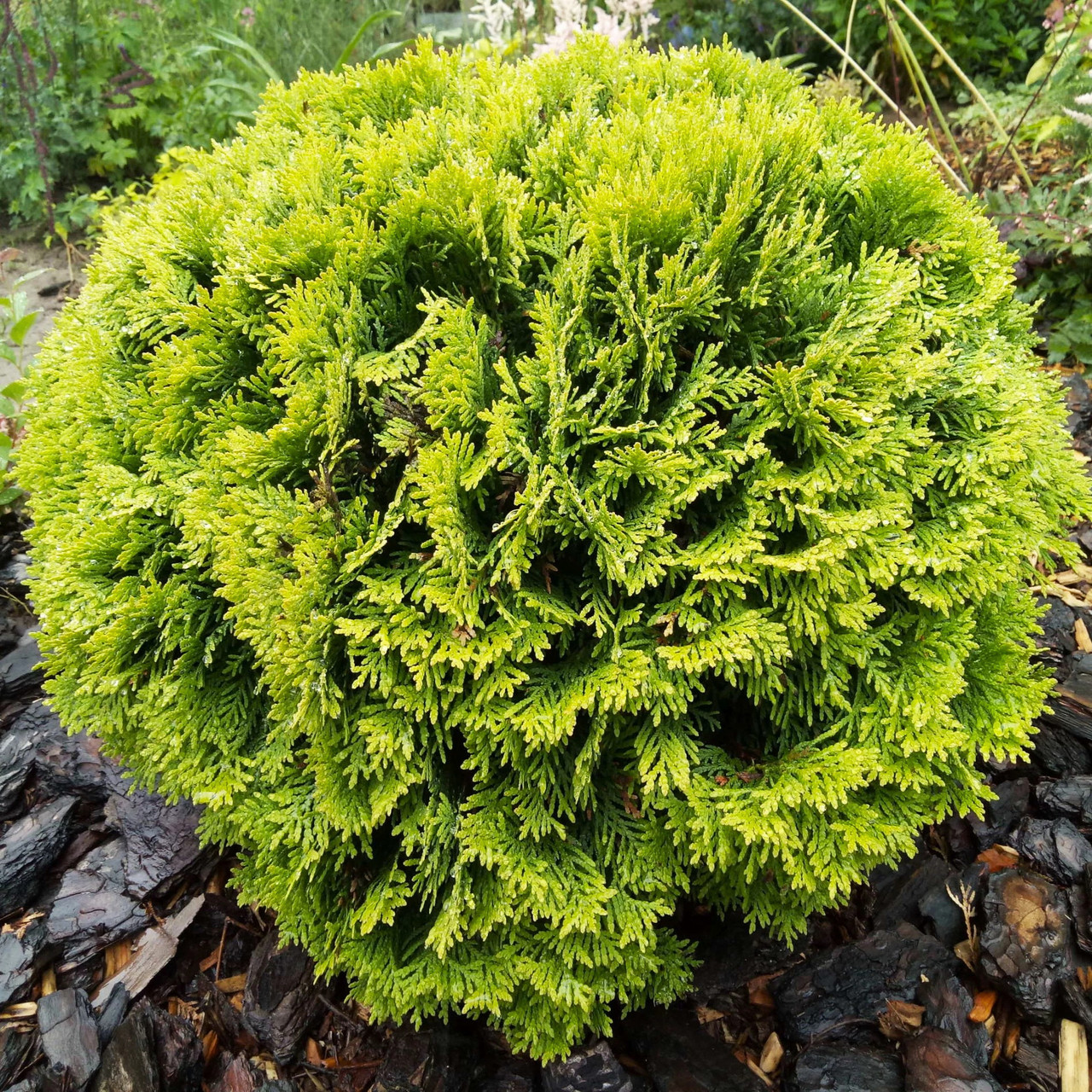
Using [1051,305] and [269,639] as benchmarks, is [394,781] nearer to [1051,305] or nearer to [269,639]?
[269,639]

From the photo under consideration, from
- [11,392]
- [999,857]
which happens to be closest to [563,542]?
[999,857]

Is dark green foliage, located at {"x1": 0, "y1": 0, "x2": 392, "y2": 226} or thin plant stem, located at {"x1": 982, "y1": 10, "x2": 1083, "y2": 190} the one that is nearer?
thin plant stem, located at {"x1": 982, "y1": 10, "x2": 1083, "y2": 190}

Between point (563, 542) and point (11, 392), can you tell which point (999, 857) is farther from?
point (11, 392)

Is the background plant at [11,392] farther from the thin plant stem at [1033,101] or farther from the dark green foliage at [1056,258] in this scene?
the thin plant stem at [1033,101]

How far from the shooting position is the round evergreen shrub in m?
2.07

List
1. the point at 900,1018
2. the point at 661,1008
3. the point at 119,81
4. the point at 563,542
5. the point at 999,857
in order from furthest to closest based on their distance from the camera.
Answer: the point at 119,81
the point at 999,857
the point at 661,1008
the point at 900,1018
the point at 563,542

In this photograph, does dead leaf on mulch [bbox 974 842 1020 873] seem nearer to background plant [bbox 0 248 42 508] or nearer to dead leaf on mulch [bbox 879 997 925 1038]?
dead leaf on mulch [bbox 879 997 925 1038]

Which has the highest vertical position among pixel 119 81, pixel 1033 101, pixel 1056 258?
pixel 119 81

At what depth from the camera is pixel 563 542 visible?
82.7 inches

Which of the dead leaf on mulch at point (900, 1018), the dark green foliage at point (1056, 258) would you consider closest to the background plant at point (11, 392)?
the dead leaf on mulch at point (900, 1018)

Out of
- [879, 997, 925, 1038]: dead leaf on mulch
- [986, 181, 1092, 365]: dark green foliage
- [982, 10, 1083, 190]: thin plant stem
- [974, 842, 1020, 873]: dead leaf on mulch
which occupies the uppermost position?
[982, 10, 1083, 190]: thin plant stem

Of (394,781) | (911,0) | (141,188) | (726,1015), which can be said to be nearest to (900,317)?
(394,781)

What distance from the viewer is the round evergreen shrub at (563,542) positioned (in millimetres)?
2072

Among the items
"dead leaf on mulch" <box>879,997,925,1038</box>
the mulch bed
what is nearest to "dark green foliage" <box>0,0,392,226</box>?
the mulch bed
